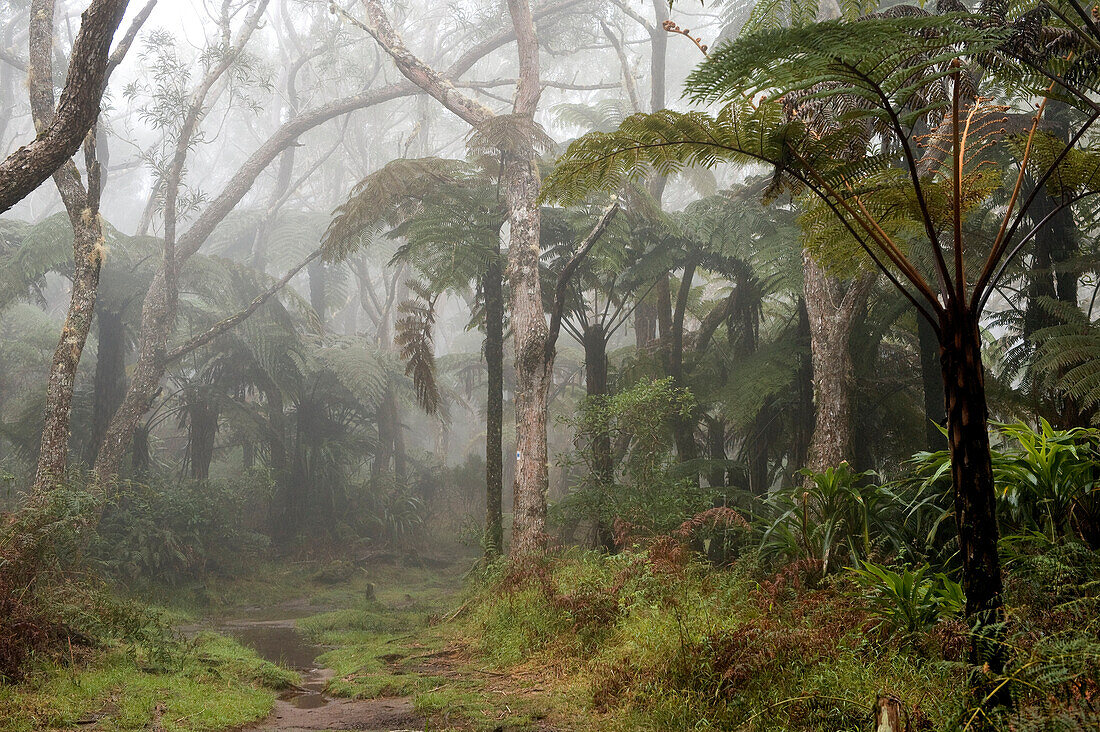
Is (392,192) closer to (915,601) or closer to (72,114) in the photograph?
(72,114)

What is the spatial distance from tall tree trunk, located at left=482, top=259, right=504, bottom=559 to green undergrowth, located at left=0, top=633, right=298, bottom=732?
334 centimetres

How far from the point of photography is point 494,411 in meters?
9.40

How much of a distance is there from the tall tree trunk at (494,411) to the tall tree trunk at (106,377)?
6.52 m

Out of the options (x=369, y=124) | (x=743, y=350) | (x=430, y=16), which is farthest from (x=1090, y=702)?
(x=369, y=124)

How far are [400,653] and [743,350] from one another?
5.69 meters

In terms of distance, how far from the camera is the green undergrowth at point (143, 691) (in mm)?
3908

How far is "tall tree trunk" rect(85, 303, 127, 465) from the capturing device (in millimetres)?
11844

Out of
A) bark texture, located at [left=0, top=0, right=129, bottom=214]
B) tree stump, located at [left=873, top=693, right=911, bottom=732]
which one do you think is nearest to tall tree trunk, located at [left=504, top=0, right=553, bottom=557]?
bark texture, located at [left=0, top=0, right=129, bottom=214]

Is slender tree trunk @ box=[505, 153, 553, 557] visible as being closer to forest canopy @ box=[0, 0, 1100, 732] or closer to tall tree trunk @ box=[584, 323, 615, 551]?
forest canopy @ box=[0, 0, 1100, 732]

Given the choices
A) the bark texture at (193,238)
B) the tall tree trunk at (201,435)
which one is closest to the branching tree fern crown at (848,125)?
the bark texture at (193,238)

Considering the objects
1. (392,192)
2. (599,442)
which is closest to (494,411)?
(599,442)

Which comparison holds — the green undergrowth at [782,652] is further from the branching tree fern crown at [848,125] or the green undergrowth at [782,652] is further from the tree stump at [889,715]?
the branching tree fern crown at [848,125]

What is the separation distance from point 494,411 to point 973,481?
7069mm

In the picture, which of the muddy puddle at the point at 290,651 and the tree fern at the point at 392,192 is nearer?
the muddy puddle at the point at 290,651
